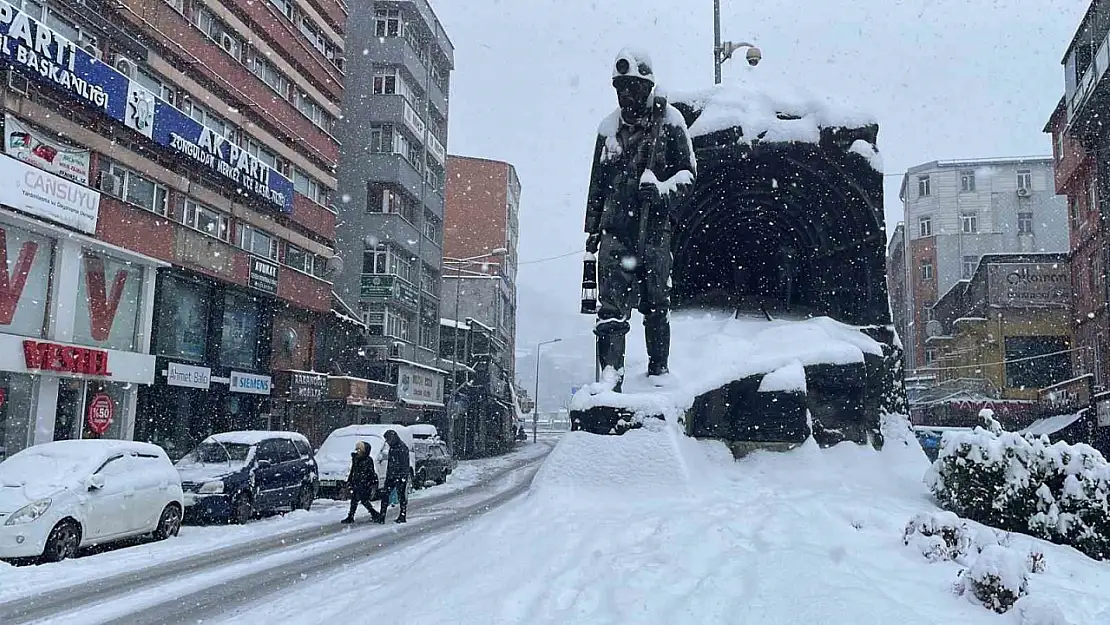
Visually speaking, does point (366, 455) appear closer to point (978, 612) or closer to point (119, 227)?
point (119, 227)

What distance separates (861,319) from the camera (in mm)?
11828

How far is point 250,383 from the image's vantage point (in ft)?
90.8

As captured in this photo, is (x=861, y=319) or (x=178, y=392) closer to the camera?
(x=861, y=319)

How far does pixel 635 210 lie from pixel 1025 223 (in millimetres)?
54680

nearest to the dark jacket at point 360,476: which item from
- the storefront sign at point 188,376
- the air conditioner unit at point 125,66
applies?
the storefront sign at point 188,376

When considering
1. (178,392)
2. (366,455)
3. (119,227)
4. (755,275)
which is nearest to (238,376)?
(178,392)

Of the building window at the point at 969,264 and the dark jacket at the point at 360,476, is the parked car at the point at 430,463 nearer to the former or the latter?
the dark jacket at the point at 360,476

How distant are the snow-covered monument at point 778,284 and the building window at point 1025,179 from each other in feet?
166

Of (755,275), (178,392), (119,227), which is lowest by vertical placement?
(178,392)

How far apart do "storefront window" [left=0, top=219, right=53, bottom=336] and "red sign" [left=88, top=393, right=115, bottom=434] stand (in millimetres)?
2364

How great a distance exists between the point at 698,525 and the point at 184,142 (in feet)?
70.1

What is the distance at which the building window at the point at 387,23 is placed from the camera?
137 ft

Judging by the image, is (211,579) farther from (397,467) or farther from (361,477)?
(397,467)

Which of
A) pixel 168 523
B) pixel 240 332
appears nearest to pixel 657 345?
pixel 168 523
